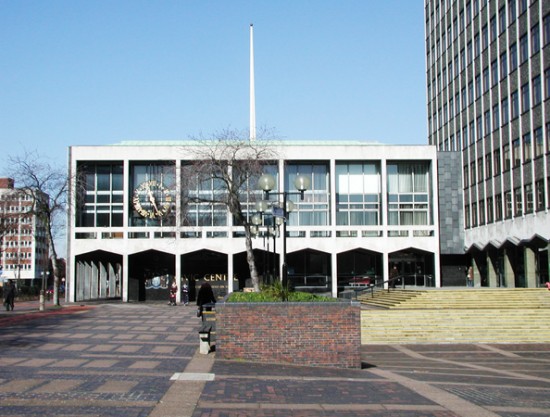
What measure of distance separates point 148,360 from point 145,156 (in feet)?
127

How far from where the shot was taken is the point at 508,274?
161 ft

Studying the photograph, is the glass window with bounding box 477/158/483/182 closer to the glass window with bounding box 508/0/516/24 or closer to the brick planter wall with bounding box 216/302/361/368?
the glass window with bounding box 508/0/516/24

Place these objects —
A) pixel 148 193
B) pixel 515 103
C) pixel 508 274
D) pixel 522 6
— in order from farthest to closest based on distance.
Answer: pixel 148 193 < pixel 508 274 < pixel 515 103 < pixel 522 6

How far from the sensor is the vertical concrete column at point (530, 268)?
44.5 m

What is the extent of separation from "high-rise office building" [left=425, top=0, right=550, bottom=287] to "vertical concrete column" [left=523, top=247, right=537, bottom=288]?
0.06 meters

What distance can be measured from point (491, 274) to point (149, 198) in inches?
1021

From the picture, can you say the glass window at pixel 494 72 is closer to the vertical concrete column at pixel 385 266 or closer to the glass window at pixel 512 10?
the glass window at pixel 512 10

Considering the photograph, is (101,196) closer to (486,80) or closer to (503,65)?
(486,80)

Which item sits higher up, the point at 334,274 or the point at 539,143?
the point at 539,143

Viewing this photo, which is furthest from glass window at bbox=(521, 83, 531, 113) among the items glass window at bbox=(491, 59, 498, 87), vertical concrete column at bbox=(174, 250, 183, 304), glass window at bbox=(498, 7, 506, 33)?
vertical concrete column at bbox=(174, 250, 183, 304)

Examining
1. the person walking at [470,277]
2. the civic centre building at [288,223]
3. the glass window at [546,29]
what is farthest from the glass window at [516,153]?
the person walking at [470,277]

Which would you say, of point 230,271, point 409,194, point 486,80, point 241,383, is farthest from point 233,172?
point 241,383

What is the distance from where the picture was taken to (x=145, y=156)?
175 ft

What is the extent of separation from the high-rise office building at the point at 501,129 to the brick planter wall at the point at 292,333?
29405 millimetres
